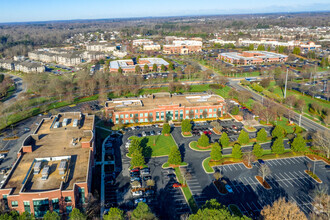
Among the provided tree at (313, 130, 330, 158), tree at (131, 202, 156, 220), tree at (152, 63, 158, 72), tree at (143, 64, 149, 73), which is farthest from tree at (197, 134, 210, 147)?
tree at (152, 63, 158, 72)

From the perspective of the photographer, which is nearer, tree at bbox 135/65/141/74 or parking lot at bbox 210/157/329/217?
parking lot at bbox 210/157/329/217

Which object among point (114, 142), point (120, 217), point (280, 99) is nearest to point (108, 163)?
point (114, 142)

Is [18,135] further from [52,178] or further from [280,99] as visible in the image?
[280,99]

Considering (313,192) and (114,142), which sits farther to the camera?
(114,142)

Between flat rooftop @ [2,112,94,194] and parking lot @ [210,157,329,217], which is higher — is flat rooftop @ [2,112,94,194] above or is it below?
above

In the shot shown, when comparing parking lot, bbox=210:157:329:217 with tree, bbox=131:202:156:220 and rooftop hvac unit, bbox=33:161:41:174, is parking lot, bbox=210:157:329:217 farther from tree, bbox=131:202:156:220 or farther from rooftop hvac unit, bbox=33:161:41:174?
rooftop hvac unit, bbox=33:161:41:174

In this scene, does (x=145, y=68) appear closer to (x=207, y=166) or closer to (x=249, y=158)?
(x=207, y=166)
